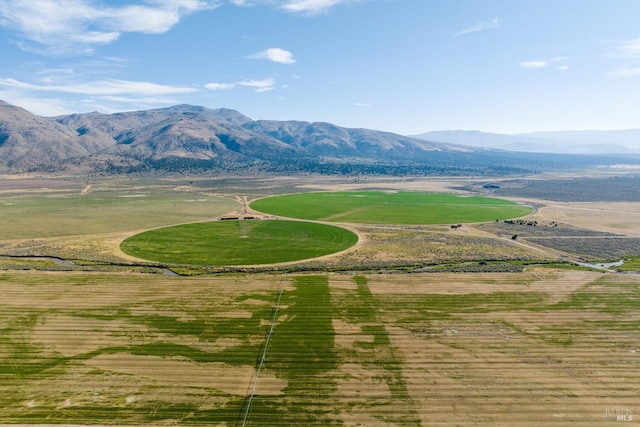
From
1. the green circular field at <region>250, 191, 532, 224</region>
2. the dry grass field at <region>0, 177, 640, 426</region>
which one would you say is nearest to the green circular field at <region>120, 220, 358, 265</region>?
the dry grass field at <region>0, 177, 640, 426</region>

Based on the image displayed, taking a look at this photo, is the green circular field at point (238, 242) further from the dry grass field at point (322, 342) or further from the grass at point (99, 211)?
the grass at point (99, 211)

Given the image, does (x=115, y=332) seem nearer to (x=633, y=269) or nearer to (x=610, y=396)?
(x=610, y=396)

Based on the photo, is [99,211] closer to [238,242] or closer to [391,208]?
[238,242]

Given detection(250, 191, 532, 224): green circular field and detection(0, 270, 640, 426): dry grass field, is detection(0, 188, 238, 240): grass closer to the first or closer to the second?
detection(250, 191, 532, 224): green circular field

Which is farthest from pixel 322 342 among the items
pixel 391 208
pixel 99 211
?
pixel 99 211

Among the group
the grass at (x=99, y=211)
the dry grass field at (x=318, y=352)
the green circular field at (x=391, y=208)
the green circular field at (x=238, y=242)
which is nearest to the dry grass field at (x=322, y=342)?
the dry grass field at (x=318, y=352)
